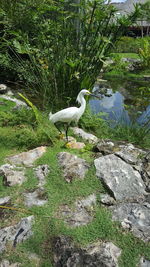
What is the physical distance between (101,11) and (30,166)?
2.56m

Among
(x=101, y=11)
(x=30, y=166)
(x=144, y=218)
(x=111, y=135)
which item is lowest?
(x=111, y=135)

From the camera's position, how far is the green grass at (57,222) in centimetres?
184

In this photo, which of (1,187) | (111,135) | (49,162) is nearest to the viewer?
(1,187)

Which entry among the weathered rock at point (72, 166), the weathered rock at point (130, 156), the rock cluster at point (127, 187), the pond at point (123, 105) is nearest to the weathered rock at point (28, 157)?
the weathered rock at point (72, 166)

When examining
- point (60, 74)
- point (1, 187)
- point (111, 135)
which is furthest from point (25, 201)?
point (60, 74)

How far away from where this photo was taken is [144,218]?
80.4 inches

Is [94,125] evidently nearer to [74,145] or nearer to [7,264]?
[74,145]

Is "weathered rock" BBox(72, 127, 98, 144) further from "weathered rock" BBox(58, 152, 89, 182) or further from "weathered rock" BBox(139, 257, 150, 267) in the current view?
"weathered rock" BBox(139, 257, 150, 267)

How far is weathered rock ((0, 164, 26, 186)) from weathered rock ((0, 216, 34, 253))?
513 mm

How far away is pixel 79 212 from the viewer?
7.11ft

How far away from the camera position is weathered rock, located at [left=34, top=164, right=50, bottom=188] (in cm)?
252

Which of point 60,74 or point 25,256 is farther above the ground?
point 60,74

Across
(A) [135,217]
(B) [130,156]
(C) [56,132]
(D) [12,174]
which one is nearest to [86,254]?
(A) [135,217]

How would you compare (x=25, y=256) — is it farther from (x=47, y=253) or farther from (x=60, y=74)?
(x=60, y=74)
